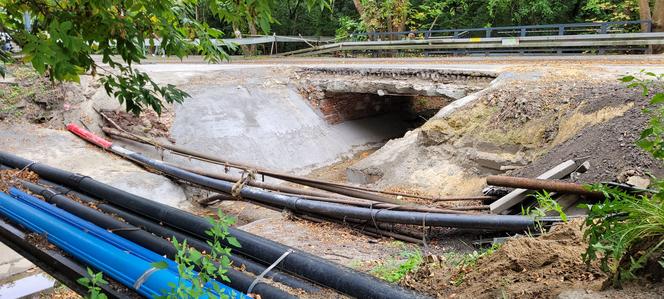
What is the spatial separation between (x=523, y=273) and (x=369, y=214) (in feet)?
12.6

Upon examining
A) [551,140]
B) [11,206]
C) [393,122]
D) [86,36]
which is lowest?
[393,122]

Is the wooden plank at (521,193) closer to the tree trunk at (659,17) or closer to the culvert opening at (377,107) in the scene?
the culvert opening at (377,107)

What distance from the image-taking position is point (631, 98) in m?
7.75

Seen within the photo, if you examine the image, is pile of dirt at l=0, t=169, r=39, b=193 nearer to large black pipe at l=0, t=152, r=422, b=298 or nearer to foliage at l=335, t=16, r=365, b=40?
large black pipe at l=0, t=152, r=422, b=298

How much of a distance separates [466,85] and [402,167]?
125 inches

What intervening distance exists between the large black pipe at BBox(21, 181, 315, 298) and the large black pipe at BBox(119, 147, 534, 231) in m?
3.09

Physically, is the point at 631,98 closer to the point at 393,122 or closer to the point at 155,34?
the point at 155,34

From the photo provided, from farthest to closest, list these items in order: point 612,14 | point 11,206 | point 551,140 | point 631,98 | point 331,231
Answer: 1. point 612,14
2. point 551,140
3. point 631,98
4. point 331,231
5. point 11,206

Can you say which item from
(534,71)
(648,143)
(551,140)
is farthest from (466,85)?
(648,143)

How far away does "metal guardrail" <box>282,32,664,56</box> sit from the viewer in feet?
45.5

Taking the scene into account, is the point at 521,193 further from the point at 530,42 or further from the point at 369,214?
the point at 530,42

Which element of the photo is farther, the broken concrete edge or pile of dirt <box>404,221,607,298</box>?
the broken concrete edge

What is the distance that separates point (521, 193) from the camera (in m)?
6.24

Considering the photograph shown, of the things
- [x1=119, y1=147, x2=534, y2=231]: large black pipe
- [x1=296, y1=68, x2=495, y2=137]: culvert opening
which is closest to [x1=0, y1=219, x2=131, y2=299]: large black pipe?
[x1=119, y1=147, x2=534, y2=231]: large black pipe
